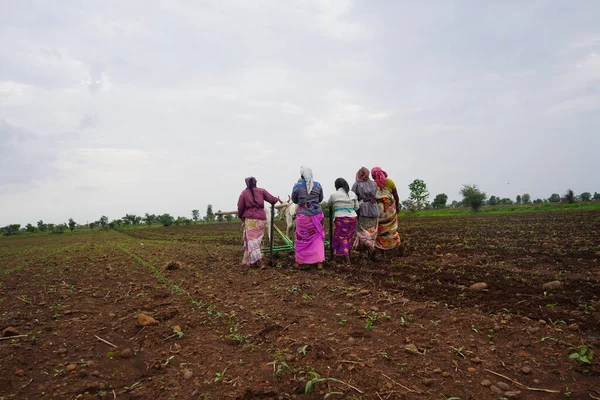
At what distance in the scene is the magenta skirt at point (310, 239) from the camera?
779 centimetres

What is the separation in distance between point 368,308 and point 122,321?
321 cm

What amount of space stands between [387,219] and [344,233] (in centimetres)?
123

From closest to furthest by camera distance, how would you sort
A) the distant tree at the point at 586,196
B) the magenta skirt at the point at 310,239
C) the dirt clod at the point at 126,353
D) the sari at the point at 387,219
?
the dirt clod at the point at 126,353, the magenta skirt at the point at 310,239, the sari at the point at 387,219, the distant tree at the point at 586,196

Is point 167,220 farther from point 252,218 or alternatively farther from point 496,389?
point 496,389

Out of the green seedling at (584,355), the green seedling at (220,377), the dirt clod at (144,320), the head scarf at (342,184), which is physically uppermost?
the head scarf at (342,184)

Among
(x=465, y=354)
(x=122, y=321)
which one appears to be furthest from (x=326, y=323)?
(x=122, y=321)

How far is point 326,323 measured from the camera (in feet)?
14.0

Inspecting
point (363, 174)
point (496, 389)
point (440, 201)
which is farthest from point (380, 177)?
point (440, 201)

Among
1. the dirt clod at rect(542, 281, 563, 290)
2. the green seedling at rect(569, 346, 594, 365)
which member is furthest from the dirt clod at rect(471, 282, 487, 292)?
the green seedling at rect(569, 346, 594, 365)

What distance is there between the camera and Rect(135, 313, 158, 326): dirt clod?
440 cm

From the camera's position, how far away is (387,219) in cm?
862

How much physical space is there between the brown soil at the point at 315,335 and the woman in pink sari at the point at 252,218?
4.08 feet

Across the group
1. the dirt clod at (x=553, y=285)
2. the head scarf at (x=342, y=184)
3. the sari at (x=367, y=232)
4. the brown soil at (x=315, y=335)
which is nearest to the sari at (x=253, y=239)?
Answer: the brown soil at (x=315, y=335)

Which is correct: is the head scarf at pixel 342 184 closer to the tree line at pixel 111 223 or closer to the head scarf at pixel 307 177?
the head scarf at pixel 307 177
